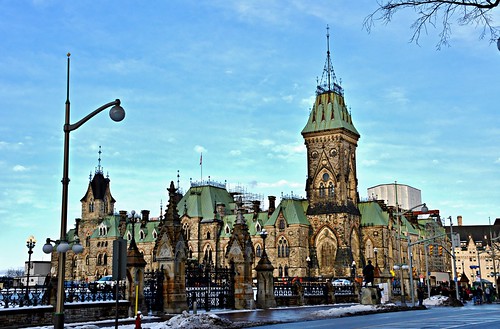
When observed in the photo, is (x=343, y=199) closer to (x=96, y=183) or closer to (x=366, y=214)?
(x=366, y=214)

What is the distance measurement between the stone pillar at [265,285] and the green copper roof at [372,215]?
5285 centimetres

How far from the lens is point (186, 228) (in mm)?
92938

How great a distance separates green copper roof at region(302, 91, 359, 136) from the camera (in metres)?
87.9

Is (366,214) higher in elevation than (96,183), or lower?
lower

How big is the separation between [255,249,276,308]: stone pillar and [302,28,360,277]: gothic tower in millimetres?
47002

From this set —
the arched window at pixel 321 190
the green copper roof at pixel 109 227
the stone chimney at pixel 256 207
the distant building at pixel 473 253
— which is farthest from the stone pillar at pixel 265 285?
the distant building at pixel 473 253

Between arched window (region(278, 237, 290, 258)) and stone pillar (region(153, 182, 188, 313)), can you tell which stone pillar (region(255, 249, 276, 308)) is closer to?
stone pillar (region(153, 182, 188, 313))

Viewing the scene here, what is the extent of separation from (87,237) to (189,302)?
7536cm

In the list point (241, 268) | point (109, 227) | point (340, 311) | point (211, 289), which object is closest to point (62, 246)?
point (340, 311)

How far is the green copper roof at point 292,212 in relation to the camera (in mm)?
86000

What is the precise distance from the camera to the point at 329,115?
88750 mm

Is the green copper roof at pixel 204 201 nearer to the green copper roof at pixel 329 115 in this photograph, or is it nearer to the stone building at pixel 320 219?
the stone building at pixel 320 219

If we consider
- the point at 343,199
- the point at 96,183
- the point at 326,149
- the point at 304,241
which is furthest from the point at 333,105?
the point at 96,183

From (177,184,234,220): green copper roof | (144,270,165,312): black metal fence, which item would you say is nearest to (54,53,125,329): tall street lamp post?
(144,270,165,312): black metal fence
